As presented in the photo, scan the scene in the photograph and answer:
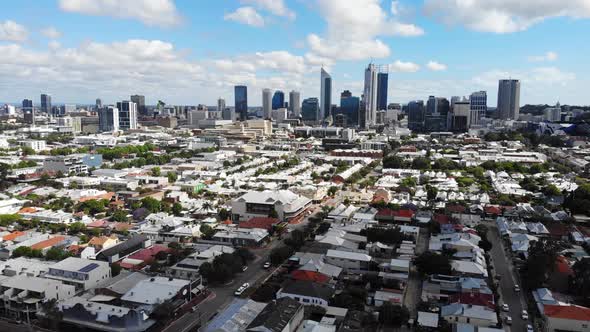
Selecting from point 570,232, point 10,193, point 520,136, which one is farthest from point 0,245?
point 520,136

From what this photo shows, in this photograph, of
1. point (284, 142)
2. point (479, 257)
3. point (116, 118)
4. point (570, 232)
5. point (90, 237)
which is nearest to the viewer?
point (479, 257)

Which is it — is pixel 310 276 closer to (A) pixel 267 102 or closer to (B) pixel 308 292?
(B) pixel 308 292

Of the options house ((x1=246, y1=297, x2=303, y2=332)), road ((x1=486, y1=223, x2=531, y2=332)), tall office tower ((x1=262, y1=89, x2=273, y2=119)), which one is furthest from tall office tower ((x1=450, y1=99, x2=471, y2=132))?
house ((x1=246, y1=297, x2=303, y2=332))

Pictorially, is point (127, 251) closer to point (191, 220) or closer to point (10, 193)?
point (191, 220)

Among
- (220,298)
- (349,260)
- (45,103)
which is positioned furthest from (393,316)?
(45,103)

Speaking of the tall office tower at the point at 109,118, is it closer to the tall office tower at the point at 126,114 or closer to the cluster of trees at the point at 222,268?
the tall office tower at the point at 126,114

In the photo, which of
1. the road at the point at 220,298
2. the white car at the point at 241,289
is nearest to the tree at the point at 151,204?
the road at the point at 220,298

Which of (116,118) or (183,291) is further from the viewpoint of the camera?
(116,118)
